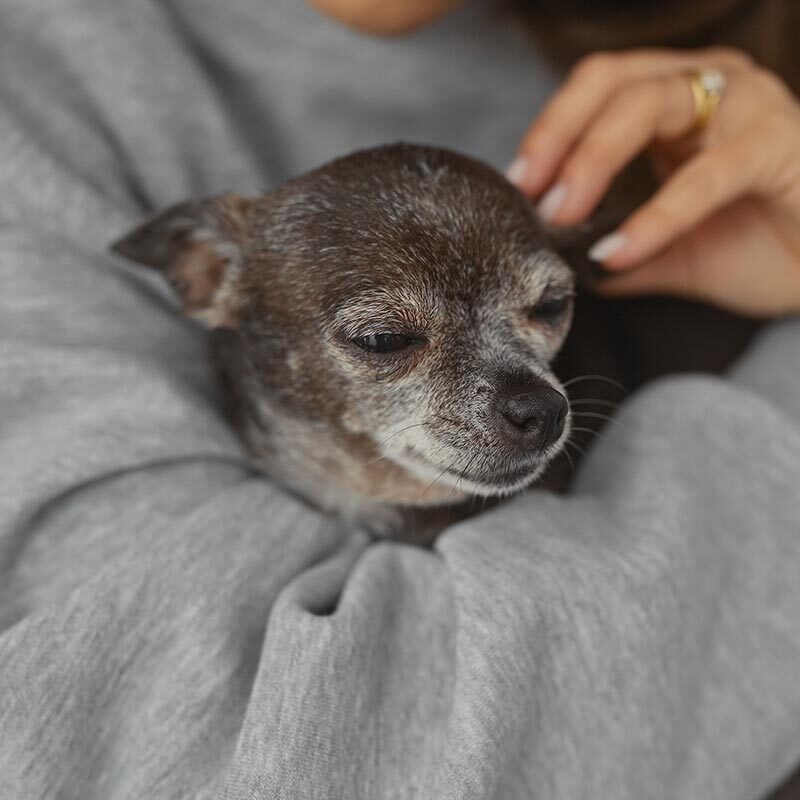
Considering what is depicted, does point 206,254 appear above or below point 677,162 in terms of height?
below

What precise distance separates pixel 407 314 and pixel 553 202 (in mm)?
447

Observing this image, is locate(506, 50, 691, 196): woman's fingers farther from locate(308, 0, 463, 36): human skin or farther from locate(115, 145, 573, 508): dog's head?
locate(308, 0, 463, 36): human skin

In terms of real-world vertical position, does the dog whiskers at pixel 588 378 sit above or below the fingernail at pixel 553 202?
below

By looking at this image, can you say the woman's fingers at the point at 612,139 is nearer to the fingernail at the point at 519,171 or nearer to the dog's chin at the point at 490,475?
the fingernail at the point at 519,171

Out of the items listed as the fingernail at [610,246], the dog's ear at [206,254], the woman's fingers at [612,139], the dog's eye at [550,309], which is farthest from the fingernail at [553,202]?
the dog's ear at [206,254]

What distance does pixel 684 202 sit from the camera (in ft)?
4.19

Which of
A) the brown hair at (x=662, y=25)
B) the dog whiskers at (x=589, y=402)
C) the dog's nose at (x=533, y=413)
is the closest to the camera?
the dog's nose at (x=533, y=413)

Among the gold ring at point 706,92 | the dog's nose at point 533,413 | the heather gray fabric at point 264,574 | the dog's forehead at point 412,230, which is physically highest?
the gold ring at point 706,92

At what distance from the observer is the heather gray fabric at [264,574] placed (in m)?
0.84

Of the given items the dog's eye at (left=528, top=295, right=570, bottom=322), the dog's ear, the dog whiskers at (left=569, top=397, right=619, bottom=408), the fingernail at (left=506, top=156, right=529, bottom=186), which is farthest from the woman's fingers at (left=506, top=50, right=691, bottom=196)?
the dog's ear

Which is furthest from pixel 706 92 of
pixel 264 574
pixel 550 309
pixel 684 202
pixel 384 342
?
pixel 264 574

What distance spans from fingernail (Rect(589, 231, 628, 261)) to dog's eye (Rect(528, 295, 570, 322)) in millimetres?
124

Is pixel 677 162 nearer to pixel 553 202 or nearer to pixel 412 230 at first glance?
pixel 553 202

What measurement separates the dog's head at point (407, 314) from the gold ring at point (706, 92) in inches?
16.1
